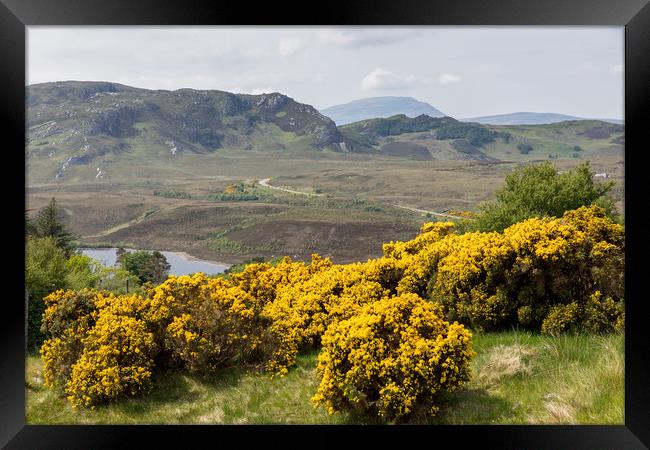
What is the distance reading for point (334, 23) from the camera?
158 inches

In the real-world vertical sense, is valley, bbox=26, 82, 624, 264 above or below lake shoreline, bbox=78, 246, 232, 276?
above

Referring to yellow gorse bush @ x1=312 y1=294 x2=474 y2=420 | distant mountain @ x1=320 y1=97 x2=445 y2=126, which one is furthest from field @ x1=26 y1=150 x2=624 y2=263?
yellow gorse bush @ x1=312 y1=294 x2=474 y2=420

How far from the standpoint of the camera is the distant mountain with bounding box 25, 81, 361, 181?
80562 mm

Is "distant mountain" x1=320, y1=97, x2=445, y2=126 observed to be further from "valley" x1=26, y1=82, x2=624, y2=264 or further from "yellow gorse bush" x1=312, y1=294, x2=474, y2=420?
"yellow gorse bush" x1=312, y1=294, x2=474, y2=420

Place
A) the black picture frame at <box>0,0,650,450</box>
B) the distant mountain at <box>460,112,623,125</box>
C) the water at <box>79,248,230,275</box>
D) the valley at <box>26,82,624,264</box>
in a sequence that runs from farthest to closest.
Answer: the valley at <box>26,82,624,264</box> → the distant mountain at <box>460,112,623,125</box> → the water at <box>79,248,230,275</box> → the black picture frame at <box>0,0,650,450</box>

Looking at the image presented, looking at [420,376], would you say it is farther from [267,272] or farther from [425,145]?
[425,145]

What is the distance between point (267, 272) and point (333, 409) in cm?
352

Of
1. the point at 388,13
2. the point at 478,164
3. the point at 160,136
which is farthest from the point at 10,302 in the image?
the point at 160,136

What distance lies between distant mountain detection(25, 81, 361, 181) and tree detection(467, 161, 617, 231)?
69.3 m

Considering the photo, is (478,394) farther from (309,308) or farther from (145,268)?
(145,268)

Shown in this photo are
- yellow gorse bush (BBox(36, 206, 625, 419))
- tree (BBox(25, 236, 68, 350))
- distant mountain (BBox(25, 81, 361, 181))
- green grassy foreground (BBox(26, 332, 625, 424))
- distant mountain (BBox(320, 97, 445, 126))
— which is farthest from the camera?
distant mountain (BBox(320, 97, 445, 126))

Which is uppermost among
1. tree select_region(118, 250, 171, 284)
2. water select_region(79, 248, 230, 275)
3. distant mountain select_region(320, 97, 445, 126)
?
distant mountain select_region(320, 97, 445, 126)

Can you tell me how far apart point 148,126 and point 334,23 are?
104 metres

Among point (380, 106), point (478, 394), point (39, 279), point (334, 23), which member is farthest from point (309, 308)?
point (380, 106)
